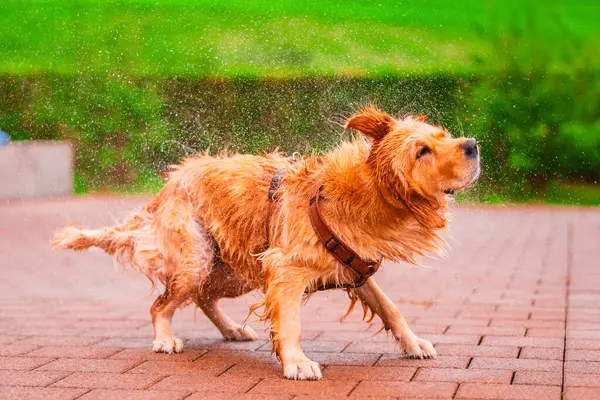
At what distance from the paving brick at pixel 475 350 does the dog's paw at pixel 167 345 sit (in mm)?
1279

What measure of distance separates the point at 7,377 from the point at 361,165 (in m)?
1.80

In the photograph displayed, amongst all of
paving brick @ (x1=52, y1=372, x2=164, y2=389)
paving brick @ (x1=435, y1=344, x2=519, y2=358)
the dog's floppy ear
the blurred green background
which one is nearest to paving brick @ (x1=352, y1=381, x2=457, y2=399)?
paving brick @ (x1=435, y1=344, x2=519, y2=358)

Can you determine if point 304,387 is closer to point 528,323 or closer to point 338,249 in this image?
point 338,249

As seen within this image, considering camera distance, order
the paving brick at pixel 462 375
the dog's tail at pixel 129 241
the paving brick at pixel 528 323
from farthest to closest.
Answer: the paving brick at pixel 528 323
the dog's tail at pixel 129 241
the paving brick at pixel 462 375

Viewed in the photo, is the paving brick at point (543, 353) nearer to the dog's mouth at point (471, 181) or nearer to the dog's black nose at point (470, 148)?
the dog's mouth at point (471, 181)

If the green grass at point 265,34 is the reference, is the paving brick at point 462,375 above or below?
below

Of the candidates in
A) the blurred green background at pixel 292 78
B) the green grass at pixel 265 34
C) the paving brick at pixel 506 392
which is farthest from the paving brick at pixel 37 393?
the green grass at pixel 265 34

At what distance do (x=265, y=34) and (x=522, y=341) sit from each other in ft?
50.5

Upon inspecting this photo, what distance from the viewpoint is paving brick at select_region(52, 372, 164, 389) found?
4102 mm

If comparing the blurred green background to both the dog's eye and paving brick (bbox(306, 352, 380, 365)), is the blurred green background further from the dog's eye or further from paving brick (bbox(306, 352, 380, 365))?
the dog's eye

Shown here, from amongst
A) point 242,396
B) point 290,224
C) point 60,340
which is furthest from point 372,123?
point 60,340

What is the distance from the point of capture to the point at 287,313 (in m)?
4.32

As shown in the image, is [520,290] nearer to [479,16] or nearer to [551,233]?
[551,233]

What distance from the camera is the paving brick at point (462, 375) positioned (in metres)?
4.14
